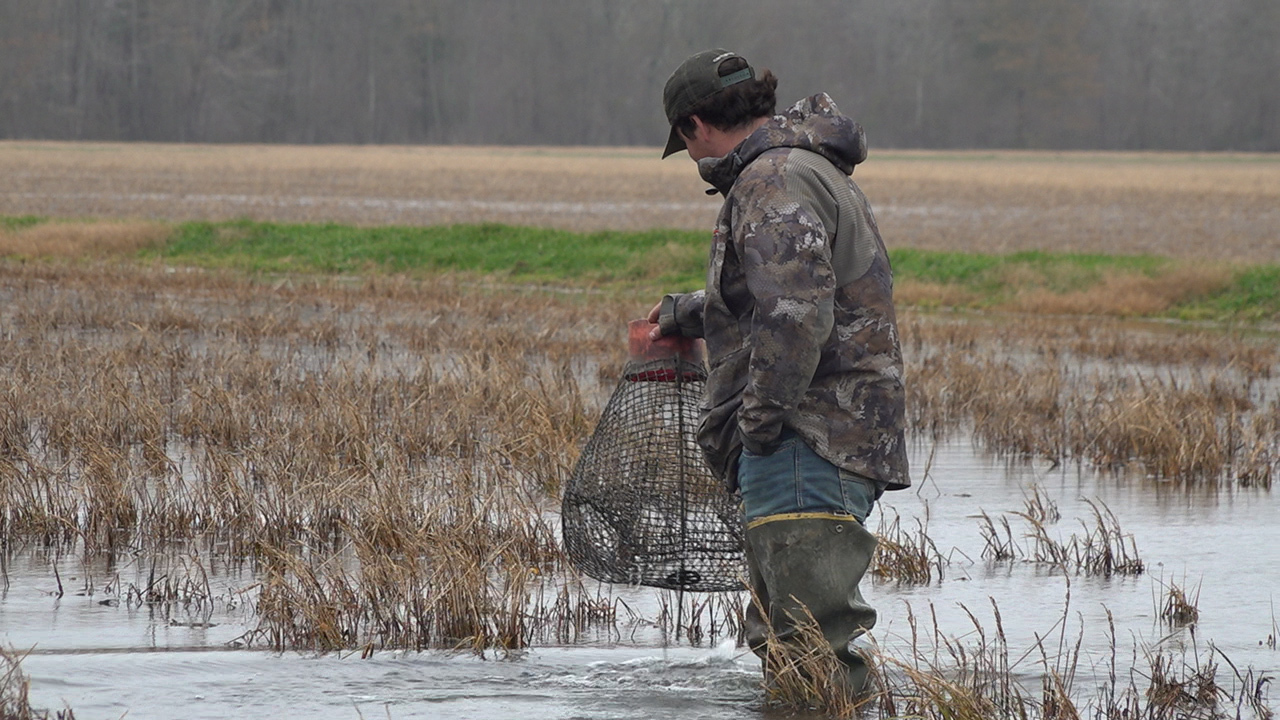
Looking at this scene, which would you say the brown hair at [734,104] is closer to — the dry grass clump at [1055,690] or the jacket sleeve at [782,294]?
the jacket sleeve at [782,294]

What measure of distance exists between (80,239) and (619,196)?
21670 millimetres

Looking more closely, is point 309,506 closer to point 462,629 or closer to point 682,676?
point 462,629

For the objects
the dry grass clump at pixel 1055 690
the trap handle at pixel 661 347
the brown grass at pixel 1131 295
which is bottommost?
the dry grass clump at pixel 1055 690

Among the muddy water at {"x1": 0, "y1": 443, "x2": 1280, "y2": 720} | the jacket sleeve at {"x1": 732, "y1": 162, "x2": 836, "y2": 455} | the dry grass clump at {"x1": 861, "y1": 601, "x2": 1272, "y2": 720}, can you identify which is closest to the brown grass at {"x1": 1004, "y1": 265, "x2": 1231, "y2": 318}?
the muddy water at {"x1": 0, "y1": 443, "x2": 1280, "y2": 720}

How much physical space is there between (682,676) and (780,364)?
1.44 m

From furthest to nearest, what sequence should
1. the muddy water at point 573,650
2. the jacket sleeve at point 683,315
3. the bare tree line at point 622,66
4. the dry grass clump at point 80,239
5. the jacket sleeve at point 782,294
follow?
the bare tree line at point 622,66, the dry grass clump at point 80,239, the muddy water at point 573,650, the jacket sleeve at point 683,315, the jacket sleeve at point 782,294

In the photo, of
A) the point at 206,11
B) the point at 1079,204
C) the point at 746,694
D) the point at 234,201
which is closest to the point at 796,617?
the point at 746,694

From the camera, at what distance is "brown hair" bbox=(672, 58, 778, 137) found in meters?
3.89

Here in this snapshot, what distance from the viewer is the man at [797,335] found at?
12.2 ft

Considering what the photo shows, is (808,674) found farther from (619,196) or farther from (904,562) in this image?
(619,196)

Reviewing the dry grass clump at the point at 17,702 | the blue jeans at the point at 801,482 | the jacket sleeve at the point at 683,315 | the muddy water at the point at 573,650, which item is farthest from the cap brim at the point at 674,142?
the dry grass clump at the point at 17,702

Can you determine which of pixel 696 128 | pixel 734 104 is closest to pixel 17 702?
pixel 696 128

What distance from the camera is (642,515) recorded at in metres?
4.96

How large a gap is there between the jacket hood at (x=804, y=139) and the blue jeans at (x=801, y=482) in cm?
71
